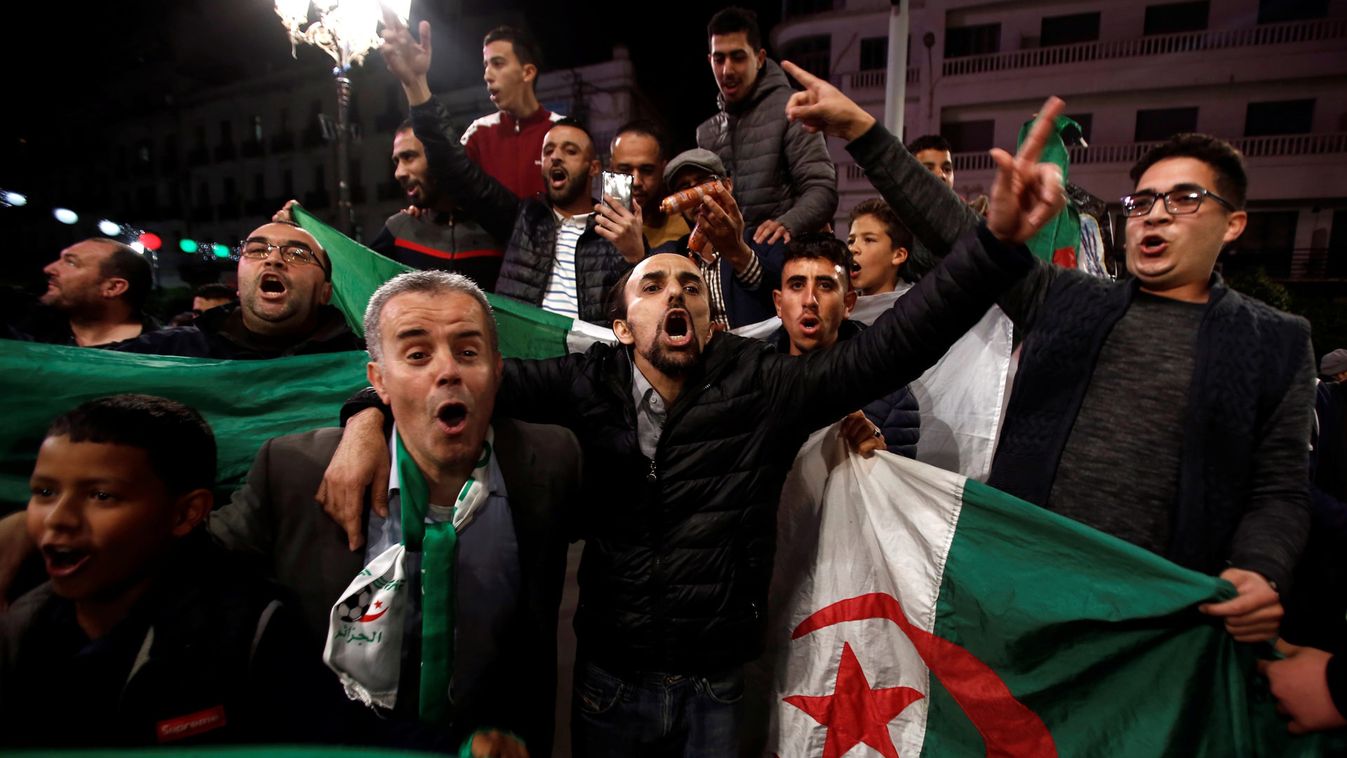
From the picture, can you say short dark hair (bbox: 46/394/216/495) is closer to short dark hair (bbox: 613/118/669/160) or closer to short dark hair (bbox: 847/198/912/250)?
short dark hair (bbox: 613/118/669/160)

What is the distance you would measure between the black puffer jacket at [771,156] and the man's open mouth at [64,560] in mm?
3309

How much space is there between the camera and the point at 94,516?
1457 millimetres

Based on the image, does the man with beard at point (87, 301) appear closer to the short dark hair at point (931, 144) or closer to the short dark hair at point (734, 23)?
the short dark hair at point (734, 23)

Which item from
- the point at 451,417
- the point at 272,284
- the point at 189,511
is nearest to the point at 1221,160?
the point at 451,417

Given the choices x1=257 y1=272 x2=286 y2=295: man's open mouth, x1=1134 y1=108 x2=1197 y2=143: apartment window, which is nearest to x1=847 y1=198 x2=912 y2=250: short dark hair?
x1=257 y1=272 x2=286 y2=295: man's open mouth

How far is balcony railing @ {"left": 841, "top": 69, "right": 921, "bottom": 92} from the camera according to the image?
27.0 m

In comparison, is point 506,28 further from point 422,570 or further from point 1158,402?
point 1158,402

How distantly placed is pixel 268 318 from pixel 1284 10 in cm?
3414

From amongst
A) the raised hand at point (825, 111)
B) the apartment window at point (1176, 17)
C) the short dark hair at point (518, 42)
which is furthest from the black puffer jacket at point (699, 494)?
the apartment window at point (1176, 17)

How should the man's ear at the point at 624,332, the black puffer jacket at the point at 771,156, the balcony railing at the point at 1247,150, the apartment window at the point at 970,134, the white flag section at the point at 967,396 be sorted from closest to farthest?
the man's ear at the point at 624,332 < the white flag section at the point at 967,396 < the black puffer jacket at the point at 771,156 < the balcony railing at the point at 1247,150 < the apartment window at the point at 970,134

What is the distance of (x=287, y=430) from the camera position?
95.6 inches

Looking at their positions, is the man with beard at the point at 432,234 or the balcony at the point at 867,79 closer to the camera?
the man with beard at the point at 432,234

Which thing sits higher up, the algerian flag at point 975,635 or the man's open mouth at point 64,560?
the man's open mouth at point 64,560

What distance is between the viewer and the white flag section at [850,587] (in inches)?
90.0
